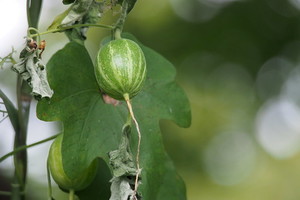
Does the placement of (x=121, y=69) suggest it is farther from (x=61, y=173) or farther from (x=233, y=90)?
(x=233, y=90)

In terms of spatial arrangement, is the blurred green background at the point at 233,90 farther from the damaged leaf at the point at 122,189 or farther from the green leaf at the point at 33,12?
the damaged leaf at the point at 122,189

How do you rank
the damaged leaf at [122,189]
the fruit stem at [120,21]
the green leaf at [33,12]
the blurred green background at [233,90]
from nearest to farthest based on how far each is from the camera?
the damaged leaf at [122,189] → the fruit stem at [120,21] → the green leaf at [33,12] → the blurred green background at [233,90]

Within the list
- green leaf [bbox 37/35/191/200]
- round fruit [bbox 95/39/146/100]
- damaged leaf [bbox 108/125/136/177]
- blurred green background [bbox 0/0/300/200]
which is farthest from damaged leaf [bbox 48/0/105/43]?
blurred green background [bbox 0/0/300/200]

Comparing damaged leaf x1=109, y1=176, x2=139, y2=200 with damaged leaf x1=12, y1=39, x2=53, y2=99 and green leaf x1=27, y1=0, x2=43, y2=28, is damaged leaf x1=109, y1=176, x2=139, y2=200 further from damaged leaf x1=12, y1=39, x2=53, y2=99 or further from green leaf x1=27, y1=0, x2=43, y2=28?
green leaf x1=27, y1=0, x2=43, y2=28

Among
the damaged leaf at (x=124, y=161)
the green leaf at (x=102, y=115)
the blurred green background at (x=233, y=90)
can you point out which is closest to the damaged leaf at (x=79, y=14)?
the green leaf at (x=102, y=115)

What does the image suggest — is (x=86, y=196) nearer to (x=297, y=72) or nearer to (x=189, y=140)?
(x=189, y=140)

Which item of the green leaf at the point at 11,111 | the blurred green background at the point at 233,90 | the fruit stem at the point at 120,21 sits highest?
the fruit stem at the point at 120,21

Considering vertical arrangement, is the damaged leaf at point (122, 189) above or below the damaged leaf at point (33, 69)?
below
